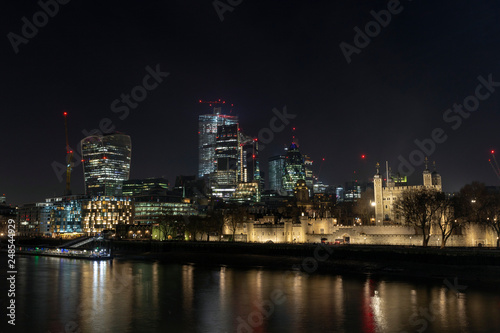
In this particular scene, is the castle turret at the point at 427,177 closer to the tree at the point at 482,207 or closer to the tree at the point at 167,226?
the tree at the point at 482,207

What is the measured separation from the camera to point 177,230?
5610 inches

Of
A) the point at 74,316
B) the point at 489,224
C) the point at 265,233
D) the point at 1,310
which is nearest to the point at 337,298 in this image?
the point at 74,316

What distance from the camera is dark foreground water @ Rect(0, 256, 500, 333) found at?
3450 cm

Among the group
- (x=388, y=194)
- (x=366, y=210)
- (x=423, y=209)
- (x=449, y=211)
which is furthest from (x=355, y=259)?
(x=366, y=210)

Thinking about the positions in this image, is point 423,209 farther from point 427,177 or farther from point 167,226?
point 167,226

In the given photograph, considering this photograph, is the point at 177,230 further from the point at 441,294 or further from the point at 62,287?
the point at 441,294

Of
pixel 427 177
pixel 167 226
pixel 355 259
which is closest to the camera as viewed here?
pixel 355 259

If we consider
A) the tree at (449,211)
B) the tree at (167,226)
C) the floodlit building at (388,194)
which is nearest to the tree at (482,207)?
the tree at (449,211)

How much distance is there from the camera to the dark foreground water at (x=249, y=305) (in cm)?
3450

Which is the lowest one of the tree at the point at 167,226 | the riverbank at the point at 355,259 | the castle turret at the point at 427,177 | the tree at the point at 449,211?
the riverbank at the point at 355,259

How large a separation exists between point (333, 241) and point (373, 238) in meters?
8.80

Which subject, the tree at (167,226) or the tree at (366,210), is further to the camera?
the tree at (366,210)

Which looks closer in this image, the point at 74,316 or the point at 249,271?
the point at 74,316

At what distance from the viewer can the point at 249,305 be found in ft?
139
